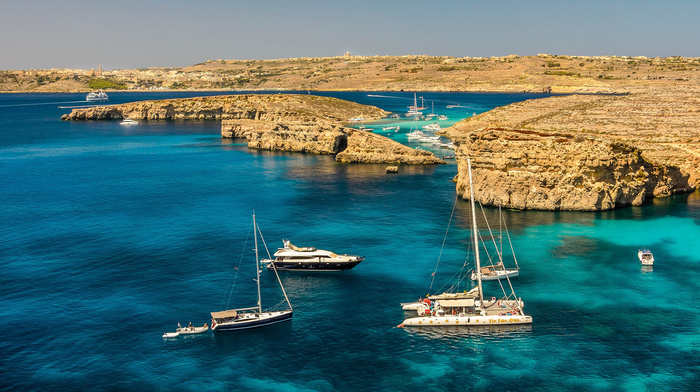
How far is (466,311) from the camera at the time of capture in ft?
175

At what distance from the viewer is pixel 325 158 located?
493ft

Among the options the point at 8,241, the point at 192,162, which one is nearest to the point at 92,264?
the point at 8,241

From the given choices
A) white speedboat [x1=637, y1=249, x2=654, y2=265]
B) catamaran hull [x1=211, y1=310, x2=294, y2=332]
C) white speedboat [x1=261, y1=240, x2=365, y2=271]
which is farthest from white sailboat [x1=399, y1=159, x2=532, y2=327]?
white speedboat [x1=637, y1=249, x2=654, y2=265]

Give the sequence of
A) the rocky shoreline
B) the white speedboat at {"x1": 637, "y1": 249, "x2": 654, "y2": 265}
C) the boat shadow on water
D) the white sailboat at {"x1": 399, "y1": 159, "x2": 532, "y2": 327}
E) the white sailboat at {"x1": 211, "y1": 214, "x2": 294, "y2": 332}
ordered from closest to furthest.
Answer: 1. the boat shadow on water
2. the white sailboat at {"x1": 211, "y1": 214, "x2": 294, "y2": 332}
3. the white sailboat at {"x1": 399, "y1": 159, "x2": 532, "y2": 327}
4. the white speedboat at {"x1": 637, "y1": 249, "x2": 654, "y2": 265}
5. the rocky shoreline

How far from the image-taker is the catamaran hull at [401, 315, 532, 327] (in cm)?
5188

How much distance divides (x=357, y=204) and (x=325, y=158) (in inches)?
2197

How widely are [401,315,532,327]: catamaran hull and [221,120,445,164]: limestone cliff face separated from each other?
86043mm

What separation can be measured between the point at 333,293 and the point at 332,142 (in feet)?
329

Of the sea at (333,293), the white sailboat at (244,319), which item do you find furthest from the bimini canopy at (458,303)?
the white sailboat at (244,319)

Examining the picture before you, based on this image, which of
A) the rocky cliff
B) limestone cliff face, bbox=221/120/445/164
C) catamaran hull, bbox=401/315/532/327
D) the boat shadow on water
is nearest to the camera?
the boat shadow on water

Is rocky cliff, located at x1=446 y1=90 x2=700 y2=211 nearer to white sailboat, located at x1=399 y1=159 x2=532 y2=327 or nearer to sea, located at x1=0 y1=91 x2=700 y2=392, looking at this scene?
sea, located at x1=0 y1=91 x2=700 y2=392

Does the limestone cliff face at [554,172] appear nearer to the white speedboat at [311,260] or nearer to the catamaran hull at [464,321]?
the white speedboat at [311,260]

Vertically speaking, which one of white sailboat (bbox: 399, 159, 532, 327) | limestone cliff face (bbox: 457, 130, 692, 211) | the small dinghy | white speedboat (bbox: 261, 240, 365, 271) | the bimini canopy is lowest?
the small dinghy

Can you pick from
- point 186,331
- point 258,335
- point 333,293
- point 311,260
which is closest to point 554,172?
point 311,260
